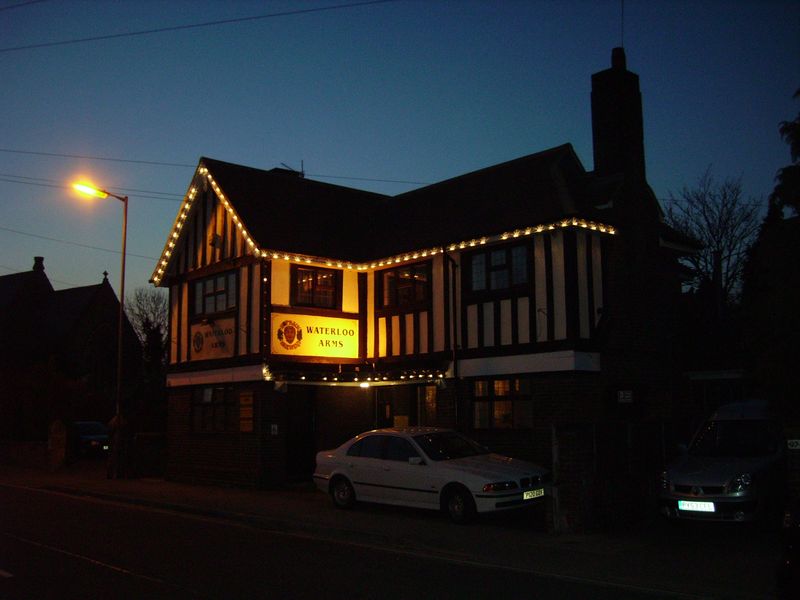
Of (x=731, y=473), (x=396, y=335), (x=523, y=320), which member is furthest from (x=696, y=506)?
(x=396, y=335)

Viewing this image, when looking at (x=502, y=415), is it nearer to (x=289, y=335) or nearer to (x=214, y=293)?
(x=289, y=335)

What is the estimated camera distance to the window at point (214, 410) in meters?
21.5

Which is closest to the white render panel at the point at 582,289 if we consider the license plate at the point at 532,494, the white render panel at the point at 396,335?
the license plate at the point at 532,494

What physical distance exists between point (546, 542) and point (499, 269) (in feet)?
24.8

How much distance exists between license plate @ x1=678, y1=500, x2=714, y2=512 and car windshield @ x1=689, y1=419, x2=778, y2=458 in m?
1.45

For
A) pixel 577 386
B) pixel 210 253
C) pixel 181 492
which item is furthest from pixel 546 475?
pixel 210 253

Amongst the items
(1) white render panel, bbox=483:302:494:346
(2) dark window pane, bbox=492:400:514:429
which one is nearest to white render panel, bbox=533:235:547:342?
(1) white render panel, bbox=483:302:494:346

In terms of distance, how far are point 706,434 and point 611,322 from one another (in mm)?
3879

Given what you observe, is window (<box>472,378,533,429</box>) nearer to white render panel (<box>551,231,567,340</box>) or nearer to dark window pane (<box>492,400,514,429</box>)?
dark window pane (<box>492,400,514,429</box>)

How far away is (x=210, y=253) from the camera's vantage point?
72.9ft

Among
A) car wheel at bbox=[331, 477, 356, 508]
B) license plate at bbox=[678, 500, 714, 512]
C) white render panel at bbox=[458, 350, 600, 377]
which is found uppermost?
white render panel at bbox=[458, 350, 600, 377]

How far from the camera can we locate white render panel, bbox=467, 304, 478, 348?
18594 millimetres

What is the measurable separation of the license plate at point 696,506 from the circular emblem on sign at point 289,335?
10.5 metres

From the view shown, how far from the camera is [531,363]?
56.7 feet
